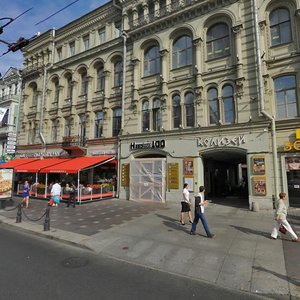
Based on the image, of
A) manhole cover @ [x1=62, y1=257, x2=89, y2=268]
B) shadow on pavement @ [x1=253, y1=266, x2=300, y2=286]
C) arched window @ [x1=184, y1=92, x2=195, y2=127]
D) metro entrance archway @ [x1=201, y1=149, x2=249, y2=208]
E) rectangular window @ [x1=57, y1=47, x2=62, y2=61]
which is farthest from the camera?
rectangular window @ [x1=57, y1=47, x2=62, y2=61]

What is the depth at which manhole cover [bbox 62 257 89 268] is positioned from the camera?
6075 millimetres

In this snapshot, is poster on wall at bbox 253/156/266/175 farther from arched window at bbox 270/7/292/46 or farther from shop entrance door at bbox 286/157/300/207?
arched window at bbox 270/7/292/46

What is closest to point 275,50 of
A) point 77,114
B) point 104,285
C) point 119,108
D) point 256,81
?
point 256,81

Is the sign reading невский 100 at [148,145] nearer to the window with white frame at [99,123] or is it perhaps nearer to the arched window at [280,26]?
the window with white frame at [99,123]

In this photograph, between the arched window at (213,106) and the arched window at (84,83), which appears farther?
the arched window at (84,83)

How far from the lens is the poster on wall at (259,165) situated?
1361 cm

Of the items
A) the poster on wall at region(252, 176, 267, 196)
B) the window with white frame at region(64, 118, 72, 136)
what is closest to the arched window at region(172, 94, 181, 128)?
the poster on wall at region(252, 176, 267, 196)

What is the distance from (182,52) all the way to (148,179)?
32.7ft

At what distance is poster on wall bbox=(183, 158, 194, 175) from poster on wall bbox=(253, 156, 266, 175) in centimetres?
385

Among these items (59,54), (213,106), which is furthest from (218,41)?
(59,54)

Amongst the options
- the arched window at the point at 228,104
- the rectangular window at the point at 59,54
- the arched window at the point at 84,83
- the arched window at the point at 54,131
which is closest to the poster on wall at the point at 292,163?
the arched window at the point at 228,104

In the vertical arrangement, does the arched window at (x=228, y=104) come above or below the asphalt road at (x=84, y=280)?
above

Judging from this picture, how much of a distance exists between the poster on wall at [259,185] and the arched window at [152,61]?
10915 millimetres

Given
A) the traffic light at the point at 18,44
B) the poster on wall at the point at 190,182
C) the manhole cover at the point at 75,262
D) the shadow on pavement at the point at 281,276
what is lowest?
the shadow on pavement at the point at 281,276
